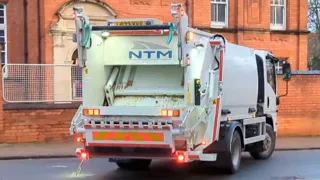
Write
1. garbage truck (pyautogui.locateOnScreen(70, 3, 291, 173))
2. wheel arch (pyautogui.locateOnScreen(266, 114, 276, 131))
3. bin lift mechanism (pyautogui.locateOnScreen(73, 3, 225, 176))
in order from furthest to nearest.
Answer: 1. wheel arch (pyautogui.locateOnScreen(266, 114, 276, 131))
2. garbage truck (pyautogui.locateOnScreen(70, 3, 291, 173))
3. bin lift mechanism (pyautogui.locateOnScreen(73, 3, 225, 176))

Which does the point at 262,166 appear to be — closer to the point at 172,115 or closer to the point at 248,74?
the point at 248,74

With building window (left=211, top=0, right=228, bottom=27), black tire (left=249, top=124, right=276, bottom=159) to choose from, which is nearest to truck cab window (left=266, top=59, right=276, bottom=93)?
black tire (left=249, top=124, right=276, bottom=159)

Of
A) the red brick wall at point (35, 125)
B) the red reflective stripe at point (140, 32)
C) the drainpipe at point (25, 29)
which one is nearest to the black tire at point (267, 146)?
the red reflective stripe at point (140, 32)

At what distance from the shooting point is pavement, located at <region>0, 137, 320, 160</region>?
1485 cm

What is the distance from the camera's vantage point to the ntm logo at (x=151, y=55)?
419 inches

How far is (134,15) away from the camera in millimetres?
23641

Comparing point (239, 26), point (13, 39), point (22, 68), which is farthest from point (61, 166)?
point (239, 26)

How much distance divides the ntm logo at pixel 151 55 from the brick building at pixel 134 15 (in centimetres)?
698

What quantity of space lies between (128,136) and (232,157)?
2538mm

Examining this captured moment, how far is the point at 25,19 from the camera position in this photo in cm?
2217

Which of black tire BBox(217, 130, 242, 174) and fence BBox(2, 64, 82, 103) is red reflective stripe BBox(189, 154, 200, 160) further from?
fence BBox(2, 64, 82, 103)

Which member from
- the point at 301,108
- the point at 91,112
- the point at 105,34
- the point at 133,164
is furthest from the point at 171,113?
the point at 301,108

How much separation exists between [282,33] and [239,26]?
8.26 ft

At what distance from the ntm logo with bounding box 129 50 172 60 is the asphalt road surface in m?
2.46
